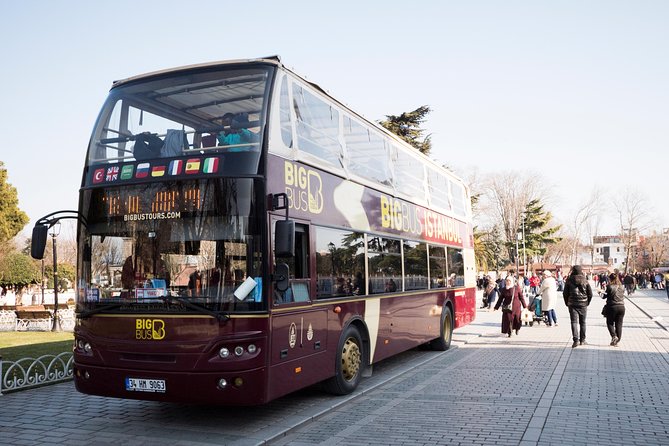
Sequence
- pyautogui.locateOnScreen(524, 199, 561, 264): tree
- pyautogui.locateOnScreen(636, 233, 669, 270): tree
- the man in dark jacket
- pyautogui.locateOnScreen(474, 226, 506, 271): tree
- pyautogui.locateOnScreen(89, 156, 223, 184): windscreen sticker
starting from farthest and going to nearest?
1. pyautogui.locateOnScreen(636, 233, 669, 270): tree
2. pyautogui.locateOnScreen(524, 199, 561, 264): tree
3. pyautogui.locateOnScreen(474, 226, 506, 271): tree
4. the man in dark jacket
5. pyautogui.locateOnScreen(89, 156, 223, 184): windscreen sticker

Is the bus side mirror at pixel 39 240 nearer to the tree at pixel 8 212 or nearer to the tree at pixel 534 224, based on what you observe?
the tree at pixel 8 212

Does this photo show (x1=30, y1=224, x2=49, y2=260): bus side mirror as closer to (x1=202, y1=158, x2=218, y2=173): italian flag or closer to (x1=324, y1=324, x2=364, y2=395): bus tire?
(x1=202, y1=158, x2=218, y2=173): italian flag

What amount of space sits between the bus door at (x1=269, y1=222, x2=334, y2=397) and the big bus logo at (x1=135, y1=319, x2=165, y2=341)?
3.92ft

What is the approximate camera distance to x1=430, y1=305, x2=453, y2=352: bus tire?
46.4 feet

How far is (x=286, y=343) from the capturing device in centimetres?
723

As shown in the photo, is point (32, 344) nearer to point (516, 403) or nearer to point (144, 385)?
point (144, 385)

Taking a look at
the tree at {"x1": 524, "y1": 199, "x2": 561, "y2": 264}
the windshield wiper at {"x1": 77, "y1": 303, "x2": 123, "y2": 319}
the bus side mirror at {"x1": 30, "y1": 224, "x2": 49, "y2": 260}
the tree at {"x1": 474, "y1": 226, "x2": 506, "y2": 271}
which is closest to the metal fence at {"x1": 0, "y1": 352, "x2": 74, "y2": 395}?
the windshield wiper at {"x1": 77, "y1": 303, "x2": 123, "y2": 319}

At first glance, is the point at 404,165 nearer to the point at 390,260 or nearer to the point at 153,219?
the point at 390,260

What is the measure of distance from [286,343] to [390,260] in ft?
13.3

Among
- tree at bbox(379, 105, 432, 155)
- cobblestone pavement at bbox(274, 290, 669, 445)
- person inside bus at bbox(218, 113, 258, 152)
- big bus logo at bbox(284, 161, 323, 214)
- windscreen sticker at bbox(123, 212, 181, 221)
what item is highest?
tree at bbox(379, 105, 432, 155)

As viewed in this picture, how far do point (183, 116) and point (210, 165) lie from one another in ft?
4.48

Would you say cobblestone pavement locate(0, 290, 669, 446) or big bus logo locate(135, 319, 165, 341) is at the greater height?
big bus logo locate(135, 319, 165, 341)

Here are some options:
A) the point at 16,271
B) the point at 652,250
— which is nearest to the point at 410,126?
the point at 16,271

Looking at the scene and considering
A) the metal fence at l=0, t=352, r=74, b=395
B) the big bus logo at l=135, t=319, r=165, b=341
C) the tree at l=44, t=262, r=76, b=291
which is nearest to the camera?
the big bus logo at l=135, t=319, r=165, b=341
